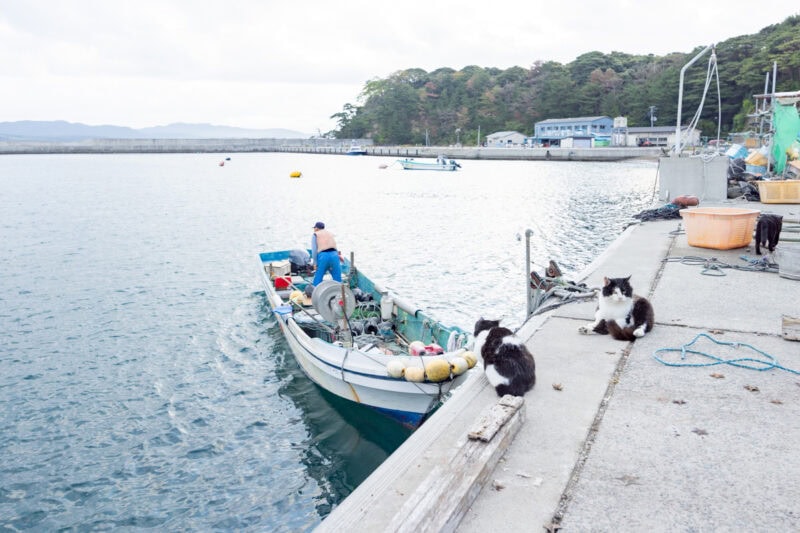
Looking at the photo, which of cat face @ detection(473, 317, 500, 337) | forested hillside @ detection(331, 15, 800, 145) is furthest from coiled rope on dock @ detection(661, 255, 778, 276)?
forested hillside @ detection(331, 15, 800, 145)

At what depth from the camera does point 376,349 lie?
33.0 ft

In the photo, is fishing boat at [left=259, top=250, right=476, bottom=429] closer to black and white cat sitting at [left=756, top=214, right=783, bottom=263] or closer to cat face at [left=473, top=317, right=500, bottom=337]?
cat face at [left=473, top=317, right=500, bottom=337]

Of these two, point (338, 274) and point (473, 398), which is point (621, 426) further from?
point (338, 274)

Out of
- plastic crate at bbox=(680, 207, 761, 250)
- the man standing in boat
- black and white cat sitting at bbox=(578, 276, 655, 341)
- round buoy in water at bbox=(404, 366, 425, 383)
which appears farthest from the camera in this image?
the man standing in boat

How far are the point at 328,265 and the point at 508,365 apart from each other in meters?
8.90

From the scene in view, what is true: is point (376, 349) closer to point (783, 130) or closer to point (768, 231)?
point (768, 231)

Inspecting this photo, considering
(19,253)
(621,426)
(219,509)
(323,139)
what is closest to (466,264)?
(219,509)

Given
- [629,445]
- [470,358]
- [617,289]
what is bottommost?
[470,358]

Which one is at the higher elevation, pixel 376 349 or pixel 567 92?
pixel 567 92

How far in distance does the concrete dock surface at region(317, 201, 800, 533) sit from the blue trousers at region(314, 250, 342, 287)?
A: 6.96 m

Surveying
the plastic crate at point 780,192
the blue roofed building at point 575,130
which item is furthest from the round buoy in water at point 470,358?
the blue roofed building at point 575,130

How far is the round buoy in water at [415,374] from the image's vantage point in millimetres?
8273

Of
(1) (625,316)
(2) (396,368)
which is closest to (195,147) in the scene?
(2) (396,368)

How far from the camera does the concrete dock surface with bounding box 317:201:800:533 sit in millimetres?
3857
